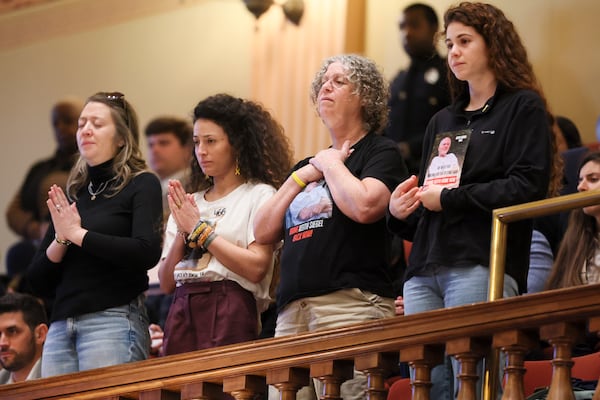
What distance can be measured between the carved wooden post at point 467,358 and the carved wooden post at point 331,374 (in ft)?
1.08

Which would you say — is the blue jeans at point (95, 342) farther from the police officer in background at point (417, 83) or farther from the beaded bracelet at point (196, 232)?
the police officer in background at point (417, 83)

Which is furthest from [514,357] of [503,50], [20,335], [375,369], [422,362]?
[20,335]

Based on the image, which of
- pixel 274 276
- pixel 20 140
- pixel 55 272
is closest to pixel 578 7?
pixel 274 276

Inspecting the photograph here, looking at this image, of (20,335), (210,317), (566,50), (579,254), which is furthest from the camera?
(566,50)

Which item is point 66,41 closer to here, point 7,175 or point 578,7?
point 7,175

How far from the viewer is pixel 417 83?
6.59 metres

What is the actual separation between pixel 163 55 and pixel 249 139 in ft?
14.0

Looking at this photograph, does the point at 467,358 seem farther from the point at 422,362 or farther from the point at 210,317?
the point at 210,317

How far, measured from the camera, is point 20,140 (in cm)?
952

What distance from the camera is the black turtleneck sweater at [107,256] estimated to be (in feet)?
14.3

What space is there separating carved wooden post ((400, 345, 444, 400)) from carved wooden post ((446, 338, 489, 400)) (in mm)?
67

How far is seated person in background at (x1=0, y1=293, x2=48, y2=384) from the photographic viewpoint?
532 centimetres

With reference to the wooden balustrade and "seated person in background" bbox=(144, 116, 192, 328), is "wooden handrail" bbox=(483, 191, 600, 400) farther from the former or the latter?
"seated person in background" bbox=(144, 116, 192, 328)

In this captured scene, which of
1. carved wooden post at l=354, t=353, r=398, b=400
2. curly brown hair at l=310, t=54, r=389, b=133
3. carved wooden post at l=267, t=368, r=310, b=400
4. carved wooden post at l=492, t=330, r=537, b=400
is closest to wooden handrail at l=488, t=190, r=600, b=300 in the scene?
carved wooden post at l=492, t=330, r=537, b=400
